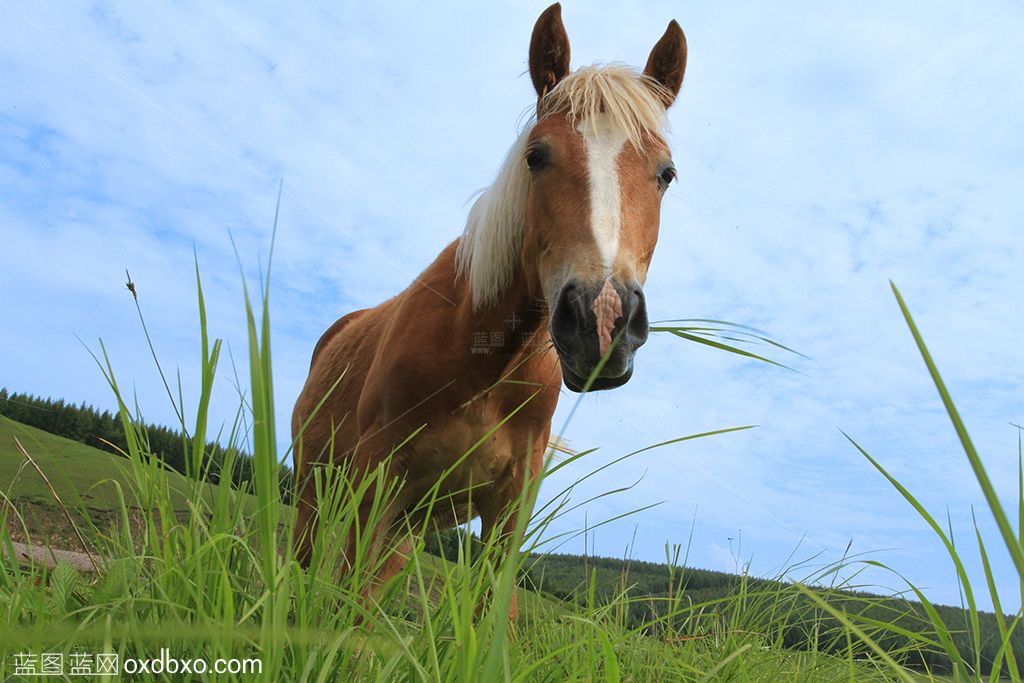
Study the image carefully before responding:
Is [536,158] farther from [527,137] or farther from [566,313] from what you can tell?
[566,313]

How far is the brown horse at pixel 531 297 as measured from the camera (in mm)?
2109

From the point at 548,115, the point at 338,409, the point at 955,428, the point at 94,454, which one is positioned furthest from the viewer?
the point at 94,454

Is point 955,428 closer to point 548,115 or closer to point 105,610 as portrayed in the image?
point 105,610

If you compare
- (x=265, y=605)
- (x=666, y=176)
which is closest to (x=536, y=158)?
(x=666, y=176)

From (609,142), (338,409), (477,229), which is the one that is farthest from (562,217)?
(338,409)

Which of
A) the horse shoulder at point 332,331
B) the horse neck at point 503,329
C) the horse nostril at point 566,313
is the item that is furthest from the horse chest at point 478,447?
the horse shoulder at point 332,331

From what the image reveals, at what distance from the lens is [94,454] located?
23.5 ft

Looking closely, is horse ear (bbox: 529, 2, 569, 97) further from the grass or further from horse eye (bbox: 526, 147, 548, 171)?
the grass

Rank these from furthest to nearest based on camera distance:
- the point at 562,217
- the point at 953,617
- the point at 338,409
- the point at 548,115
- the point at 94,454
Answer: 1. the point at 94,454
2. the point at 953,617
3. the point at 338,409
4. the point at 548,115
5. the point at 562,217

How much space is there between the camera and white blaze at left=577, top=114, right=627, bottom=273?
2.12 m

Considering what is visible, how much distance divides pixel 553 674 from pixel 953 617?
4.48 meters

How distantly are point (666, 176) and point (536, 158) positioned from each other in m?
0.52

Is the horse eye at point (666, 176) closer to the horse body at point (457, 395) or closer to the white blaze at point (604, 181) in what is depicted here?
the white blaze at point (604, 181)

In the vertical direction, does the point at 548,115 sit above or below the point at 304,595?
above
